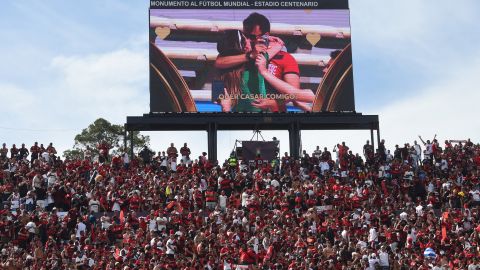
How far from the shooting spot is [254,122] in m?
39.1

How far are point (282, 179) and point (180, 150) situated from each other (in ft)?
17.7

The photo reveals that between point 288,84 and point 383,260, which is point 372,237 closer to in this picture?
point 383,260

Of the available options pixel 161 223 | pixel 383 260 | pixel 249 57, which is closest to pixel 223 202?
pixel 161 223

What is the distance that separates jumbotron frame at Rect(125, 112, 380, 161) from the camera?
38625 mm

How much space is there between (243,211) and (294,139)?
939 cm

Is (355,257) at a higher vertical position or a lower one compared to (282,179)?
lower

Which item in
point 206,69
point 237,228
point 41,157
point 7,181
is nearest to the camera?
point 237,228

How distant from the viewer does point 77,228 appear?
29.1 meters

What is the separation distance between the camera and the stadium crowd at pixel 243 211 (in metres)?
26.8

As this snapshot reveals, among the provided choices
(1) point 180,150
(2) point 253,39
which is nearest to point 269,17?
(2) point 253,39

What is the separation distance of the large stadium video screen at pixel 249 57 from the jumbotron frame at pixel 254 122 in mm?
380

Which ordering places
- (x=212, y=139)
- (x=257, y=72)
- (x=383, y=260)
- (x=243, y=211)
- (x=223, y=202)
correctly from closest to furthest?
1. (x=383, y=260)
2. (x=243, y=211)
3. (x=223, y=202)
4. (x=212, y=139)
5. (x=257, y=72)

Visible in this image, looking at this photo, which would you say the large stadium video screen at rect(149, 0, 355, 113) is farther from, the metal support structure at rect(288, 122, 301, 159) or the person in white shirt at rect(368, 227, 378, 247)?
the person in white shirt at rect(368, 227, 378, 247)

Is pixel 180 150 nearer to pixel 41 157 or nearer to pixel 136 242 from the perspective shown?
pixel 41 157
